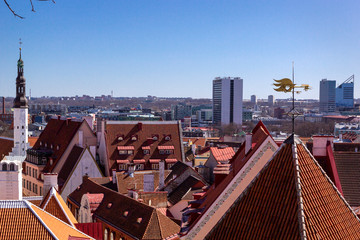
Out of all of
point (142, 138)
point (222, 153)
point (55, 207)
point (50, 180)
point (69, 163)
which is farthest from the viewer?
point (142, 138)

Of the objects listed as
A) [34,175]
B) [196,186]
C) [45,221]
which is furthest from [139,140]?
[45,221]

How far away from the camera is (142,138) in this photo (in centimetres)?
5794

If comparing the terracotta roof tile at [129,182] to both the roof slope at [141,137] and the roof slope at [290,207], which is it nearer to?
the roof slope at [141,137]

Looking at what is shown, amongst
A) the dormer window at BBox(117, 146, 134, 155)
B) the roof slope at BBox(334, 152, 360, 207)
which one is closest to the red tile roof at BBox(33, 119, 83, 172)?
the dormer window at BBox(117, 146, 134, 155)

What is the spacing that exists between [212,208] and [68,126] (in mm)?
48600

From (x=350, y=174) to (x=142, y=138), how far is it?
3665 cm

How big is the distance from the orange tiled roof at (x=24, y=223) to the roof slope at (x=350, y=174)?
13170 millimetres

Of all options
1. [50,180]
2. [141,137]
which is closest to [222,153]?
[141,137]

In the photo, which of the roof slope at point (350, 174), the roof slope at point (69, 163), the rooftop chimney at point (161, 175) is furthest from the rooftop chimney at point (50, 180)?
the roof slope at point (350, 174)

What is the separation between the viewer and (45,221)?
73.7ft

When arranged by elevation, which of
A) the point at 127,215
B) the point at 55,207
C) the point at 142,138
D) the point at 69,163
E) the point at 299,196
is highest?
the point at 299,196

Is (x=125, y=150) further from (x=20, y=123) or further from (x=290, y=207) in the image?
(x=290, y=207)

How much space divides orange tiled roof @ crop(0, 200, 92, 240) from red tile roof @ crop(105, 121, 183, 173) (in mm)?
31545

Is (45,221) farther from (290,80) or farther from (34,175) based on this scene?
(34,175)
